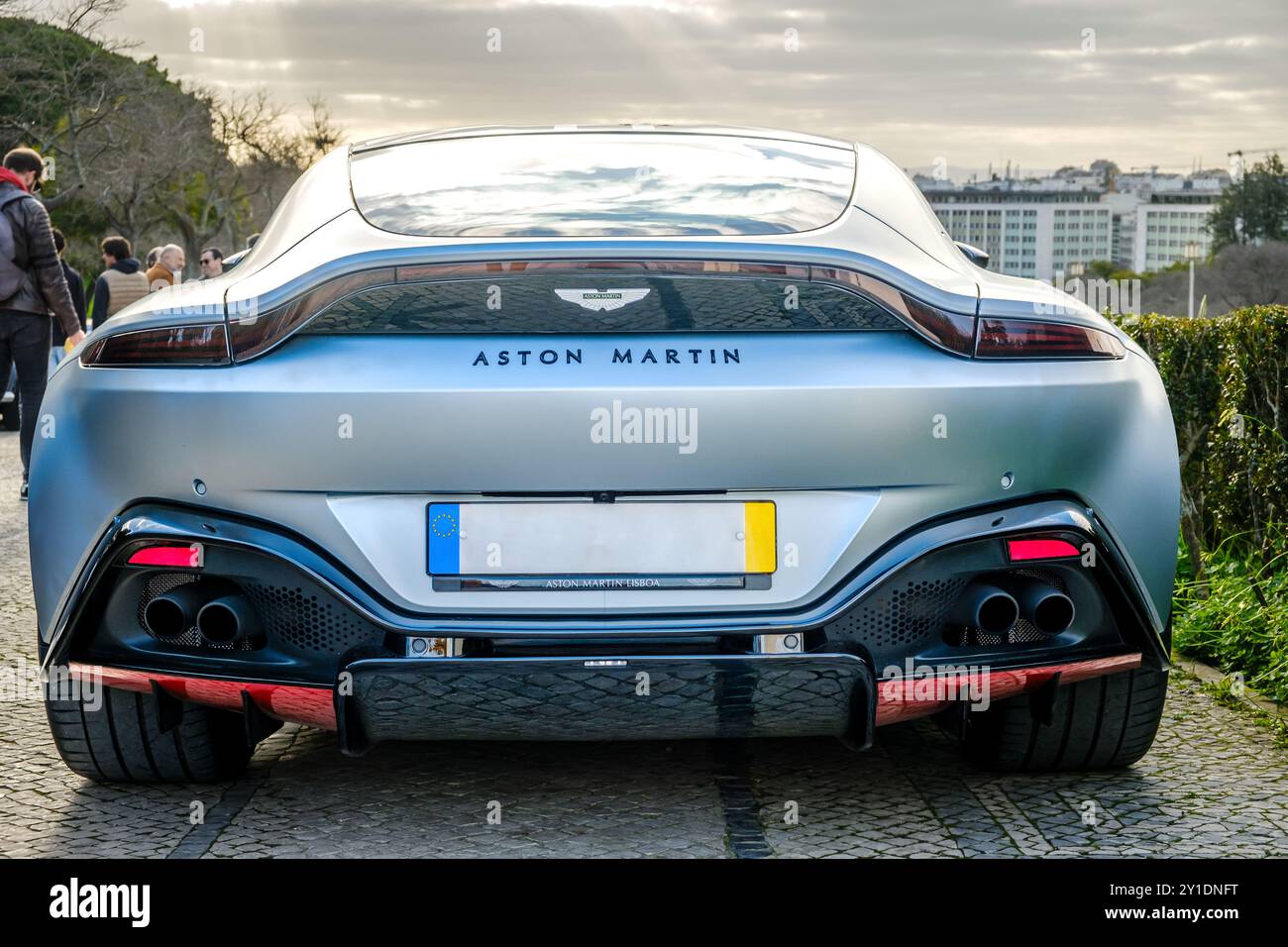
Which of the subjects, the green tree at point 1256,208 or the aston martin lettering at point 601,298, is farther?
the green tree at point 1256,208

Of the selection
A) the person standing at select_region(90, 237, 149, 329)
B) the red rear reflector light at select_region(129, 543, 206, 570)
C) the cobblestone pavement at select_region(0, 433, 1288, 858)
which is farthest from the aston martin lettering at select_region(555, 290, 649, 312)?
the person standing at select_region(90, 237, 149, 329)

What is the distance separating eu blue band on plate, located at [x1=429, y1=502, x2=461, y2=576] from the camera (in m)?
3.26

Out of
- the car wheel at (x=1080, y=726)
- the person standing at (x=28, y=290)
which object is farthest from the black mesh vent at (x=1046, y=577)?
the person standing at (x=28, y=290)

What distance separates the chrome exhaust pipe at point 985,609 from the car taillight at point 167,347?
1561 millimetres

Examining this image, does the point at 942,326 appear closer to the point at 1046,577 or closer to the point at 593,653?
the point at 1046,577

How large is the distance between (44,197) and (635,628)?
53542 millimetres

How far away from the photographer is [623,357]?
10.7ft

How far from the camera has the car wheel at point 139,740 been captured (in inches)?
149

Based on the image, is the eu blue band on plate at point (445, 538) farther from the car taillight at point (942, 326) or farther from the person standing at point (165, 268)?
the person standing at point (165, 268)

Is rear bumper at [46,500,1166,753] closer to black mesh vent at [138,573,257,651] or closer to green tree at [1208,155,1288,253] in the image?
black mesh vent at [138,573,257,651]

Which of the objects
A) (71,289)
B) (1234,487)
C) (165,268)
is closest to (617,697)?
(1234,487)

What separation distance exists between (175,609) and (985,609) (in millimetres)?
1636

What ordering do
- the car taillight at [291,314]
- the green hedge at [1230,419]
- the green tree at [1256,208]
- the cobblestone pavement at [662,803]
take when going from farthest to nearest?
the green tree at [1256,208]
the green hedge at [1230,419]
the cobblestone pavement at [662,803]
the car taillight at [291,314]
